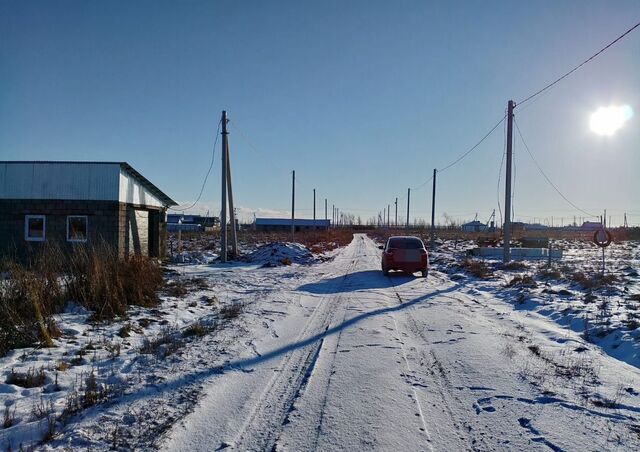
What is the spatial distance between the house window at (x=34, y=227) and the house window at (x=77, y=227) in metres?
1.03

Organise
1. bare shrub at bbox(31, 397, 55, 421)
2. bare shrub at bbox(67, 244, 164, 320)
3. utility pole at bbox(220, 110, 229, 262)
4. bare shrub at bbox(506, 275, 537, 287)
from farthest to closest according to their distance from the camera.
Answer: utility pole at bbox(220, 110, 229, 262) → bare shrub at bbox(506, 275, 537, 287) → bare shrub at bbox(67, 244, 164, 320) → bare shrub at bbox(31, 397, 55, 421)

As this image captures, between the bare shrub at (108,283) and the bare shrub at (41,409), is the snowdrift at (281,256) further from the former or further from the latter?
the bare shrub at (41,409)

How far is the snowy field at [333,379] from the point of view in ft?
13.8

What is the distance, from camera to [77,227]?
2033 centimetres

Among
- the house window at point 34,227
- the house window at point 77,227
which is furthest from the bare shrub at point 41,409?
the house window at point 34,227

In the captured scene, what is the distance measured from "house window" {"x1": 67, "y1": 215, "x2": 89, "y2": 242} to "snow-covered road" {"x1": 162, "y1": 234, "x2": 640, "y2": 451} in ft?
45.9

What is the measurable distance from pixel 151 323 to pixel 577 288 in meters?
12.1

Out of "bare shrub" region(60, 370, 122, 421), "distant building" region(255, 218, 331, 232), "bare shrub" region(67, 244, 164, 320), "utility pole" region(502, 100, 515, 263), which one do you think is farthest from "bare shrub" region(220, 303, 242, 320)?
"distant building" region(255, 218, 331, 232)

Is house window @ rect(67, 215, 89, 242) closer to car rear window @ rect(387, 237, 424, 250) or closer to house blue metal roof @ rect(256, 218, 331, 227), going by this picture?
car rear window @ rect(387, 237, 424, 250)

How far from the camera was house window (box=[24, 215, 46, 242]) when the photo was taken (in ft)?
66.0

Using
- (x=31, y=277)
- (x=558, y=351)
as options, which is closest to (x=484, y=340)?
(x=558, y=351)

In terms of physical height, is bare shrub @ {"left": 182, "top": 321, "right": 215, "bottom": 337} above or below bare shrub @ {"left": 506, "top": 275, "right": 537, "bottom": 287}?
below

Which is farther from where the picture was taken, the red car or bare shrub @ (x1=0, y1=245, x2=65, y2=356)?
the red car

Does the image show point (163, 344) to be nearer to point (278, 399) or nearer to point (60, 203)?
point (278, 399)
